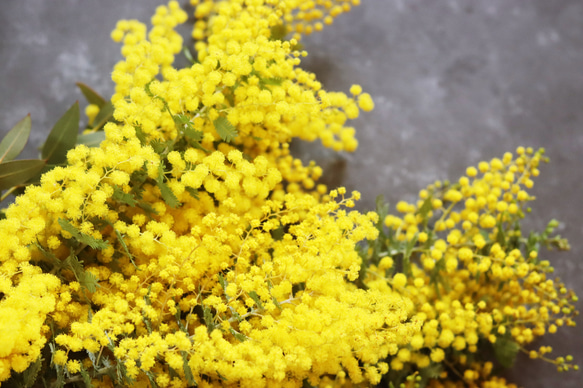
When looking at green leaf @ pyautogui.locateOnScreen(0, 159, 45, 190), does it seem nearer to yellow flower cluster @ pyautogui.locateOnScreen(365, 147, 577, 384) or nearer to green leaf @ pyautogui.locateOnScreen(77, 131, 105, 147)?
green leaf @ pyautogui.locateOnScreen(77, 131, 105, 147)

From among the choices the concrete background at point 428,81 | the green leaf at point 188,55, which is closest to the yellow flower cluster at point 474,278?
the concrete background at point 428,81

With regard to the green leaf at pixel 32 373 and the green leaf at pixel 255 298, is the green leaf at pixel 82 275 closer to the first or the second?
the green leaf at pixel 32 373

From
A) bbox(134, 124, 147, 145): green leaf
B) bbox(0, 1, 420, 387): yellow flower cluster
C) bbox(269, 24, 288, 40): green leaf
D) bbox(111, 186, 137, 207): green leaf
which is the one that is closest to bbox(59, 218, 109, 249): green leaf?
bbox(0, 1, 420, 387): yellow flower cluster

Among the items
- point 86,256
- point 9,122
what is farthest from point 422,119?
point 9,122

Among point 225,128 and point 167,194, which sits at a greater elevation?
point 225,128

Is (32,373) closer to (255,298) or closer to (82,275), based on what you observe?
(82,275)

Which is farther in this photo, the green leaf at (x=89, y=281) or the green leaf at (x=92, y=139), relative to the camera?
the green leaf at (x=92, y=139)

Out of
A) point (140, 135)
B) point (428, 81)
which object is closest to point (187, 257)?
point (140, 135)
